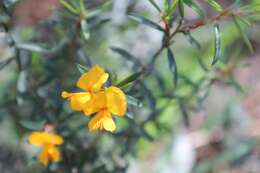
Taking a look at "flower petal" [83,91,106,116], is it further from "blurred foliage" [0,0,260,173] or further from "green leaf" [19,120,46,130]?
"green leaf" [19,120,46,130]

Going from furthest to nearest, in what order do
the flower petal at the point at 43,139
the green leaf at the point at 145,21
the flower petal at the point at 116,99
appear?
1. the flower petal at the point at 43,139
2. the green leaf at the point at 145,21
3. the flower petal at the point at 116,99

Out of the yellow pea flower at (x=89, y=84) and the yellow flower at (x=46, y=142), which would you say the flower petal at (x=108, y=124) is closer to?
the yellow pea flower at (x=89, y=84)

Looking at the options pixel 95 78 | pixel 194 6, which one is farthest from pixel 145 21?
pixel 95 78

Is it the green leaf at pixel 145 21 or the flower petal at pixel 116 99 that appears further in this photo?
the green leaf at pixel 145 21

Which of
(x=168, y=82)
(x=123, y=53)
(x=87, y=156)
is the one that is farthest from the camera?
(x=168, y=82)

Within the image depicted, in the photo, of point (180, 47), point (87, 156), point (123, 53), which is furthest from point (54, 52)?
point (180, 47)

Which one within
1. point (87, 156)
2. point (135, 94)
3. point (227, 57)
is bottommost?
point (87, 156)

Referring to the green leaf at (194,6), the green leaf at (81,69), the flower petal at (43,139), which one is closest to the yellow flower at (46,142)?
the flower petal at (43,139)

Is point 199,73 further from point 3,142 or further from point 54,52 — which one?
point 54,52
